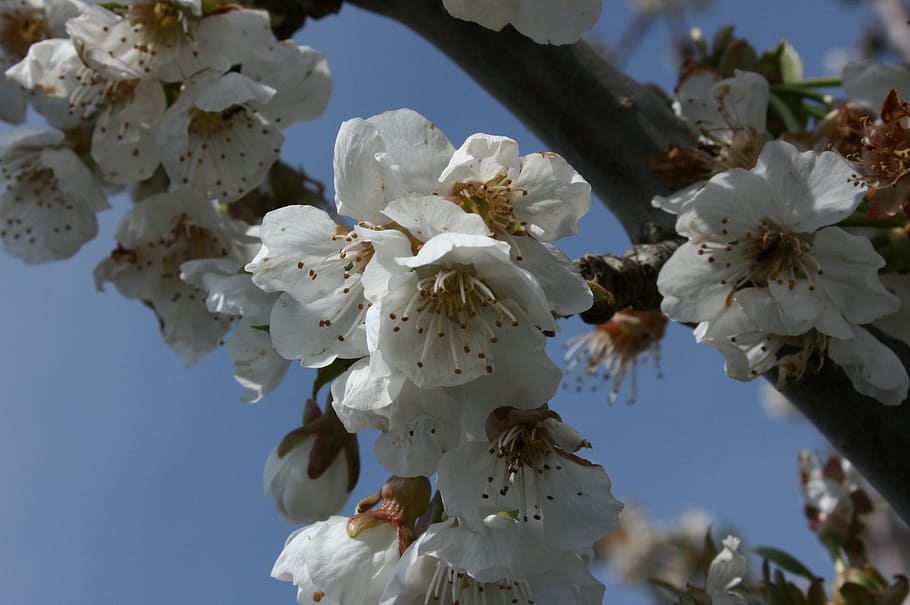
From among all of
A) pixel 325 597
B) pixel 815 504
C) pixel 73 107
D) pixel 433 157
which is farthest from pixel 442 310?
pixel 815 504

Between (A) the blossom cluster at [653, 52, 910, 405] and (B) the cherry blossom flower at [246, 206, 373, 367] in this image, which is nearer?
(B) the cherry blossom flower at [246, 206, 373, 367]

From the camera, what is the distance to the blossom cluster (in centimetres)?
133

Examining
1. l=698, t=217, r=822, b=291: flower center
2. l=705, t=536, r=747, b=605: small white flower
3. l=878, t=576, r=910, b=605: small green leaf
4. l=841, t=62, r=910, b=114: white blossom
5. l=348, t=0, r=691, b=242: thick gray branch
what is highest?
l=841, t=62, r=910, b=114: white blossom

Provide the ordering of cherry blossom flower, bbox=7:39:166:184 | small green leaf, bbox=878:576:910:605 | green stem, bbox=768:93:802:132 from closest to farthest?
cherry blossom flower, bbox=7:39:166:184
small green leaf, bbox=878:576:910:605
green stem, bbox=768:93:802:132

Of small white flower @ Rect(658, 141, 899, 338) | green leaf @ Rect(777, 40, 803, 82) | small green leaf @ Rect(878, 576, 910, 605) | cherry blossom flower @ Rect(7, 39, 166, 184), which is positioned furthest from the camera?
green leaf @ Rect(777, 40, 803, 82)

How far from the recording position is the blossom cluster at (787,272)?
1.33 meters

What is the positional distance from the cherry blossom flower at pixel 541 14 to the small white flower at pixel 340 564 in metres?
0.82

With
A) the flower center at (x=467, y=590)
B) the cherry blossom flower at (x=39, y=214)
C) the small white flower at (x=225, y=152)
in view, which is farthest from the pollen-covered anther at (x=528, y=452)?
the cherry blossom flower at (x=39, y=214)

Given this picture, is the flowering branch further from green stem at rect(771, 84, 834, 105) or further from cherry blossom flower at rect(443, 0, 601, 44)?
green stem at rect(771, 84, 834, 105)

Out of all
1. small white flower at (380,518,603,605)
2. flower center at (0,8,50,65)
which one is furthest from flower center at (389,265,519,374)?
flower center at (0,8,50,65)

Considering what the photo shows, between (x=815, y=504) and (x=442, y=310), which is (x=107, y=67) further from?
(x=815, y=504)

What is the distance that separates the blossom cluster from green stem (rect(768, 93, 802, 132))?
0.42 m

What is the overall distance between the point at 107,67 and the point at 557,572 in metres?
1.21

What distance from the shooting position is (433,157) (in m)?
1.07
